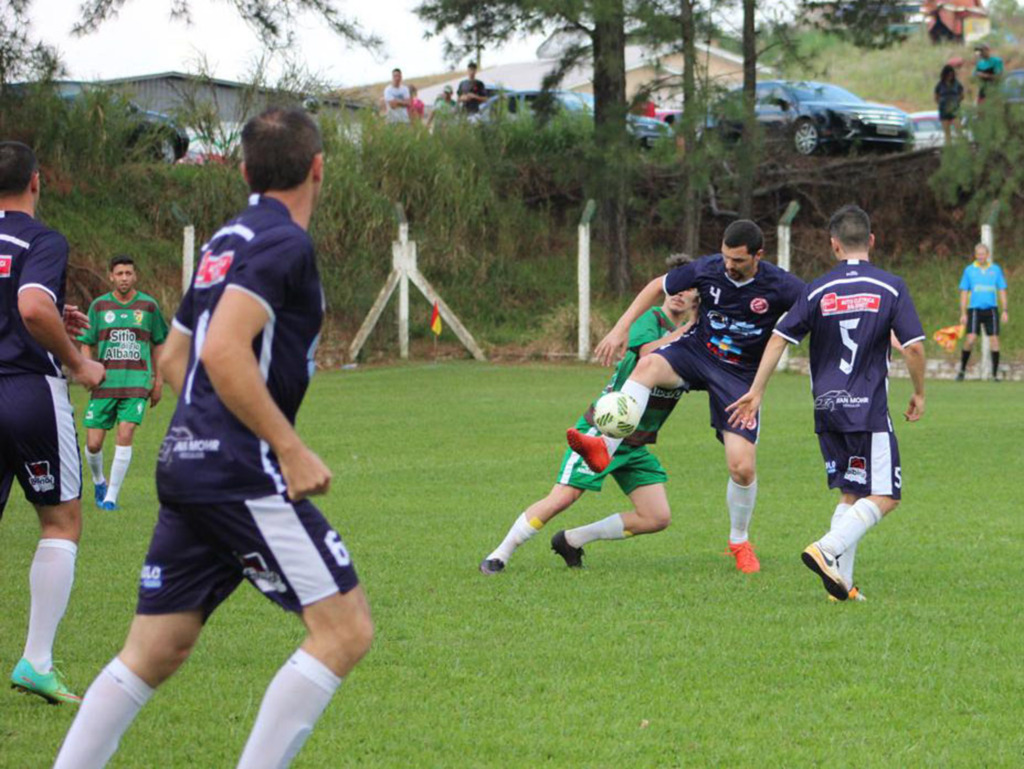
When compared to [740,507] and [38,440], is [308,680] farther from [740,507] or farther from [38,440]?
[740,507]

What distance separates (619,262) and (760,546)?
22.0 m

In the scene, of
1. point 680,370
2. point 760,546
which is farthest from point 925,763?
point 760,546

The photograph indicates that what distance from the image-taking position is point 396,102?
109 ft

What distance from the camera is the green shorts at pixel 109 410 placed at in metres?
11.9

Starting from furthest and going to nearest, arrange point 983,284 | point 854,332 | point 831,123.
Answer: point 831,123, point 983,284, point 854,332

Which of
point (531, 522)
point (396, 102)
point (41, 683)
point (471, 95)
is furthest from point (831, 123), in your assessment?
point (41, 683)

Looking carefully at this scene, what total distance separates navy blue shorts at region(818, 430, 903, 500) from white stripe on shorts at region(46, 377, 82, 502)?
369cm

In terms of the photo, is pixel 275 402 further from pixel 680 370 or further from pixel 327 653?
pixel 680 370

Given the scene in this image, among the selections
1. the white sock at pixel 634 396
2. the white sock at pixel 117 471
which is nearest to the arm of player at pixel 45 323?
the white sock at pixel 634 396

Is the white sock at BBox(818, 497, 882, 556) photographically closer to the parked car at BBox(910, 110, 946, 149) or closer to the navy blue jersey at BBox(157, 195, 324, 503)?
the navy blue jersey at BBox(157, 195, 324, 503)

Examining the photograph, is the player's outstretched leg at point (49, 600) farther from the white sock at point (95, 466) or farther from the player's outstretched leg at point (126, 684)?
the white sock at point (95, 466)

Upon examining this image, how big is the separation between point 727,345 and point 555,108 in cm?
2377

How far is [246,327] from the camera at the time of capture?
357 centimetres

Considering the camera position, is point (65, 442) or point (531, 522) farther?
point (531, 522)
